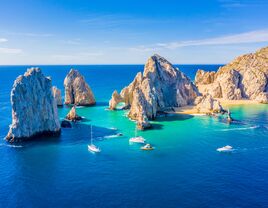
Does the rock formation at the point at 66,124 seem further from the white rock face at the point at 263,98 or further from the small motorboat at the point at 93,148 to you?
the white rock face at the point at 263,98

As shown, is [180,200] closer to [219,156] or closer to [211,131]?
[219,156]

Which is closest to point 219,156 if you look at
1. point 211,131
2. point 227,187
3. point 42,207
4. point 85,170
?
point 227,187

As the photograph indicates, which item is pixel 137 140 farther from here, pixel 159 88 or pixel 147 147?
pixel 159 88

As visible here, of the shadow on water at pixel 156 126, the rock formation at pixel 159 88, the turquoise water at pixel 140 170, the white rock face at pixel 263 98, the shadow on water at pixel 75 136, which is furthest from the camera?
the white rock face at pixel 263 98

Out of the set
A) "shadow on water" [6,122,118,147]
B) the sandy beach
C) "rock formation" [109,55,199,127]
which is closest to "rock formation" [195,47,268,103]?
the sandy beach

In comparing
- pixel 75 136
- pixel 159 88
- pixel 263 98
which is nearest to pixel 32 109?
pixel 75 136

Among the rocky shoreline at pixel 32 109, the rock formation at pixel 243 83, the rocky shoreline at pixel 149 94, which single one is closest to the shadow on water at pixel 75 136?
the rocky shoreline at pixel 32 109
